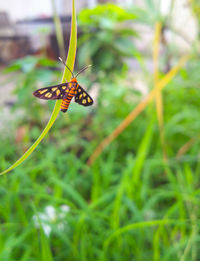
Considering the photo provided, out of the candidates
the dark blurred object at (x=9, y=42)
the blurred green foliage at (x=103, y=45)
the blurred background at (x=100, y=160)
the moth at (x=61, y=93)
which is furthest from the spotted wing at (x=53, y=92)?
the dark blurred object at (x=9, y=42)

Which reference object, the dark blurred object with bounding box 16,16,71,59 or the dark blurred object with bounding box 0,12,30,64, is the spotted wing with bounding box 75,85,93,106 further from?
the dark blurred object with bounding box 0,12,30,64

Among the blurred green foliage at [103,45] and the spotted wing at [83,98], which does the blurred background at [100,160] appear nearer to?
the blurred green foliage at [103,45]

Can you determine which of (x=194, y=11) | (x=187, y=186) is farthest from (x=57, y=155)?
(x=194, y=11)

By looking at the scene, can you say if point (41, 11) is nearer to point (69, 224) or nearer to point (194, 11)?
point (194, 11)

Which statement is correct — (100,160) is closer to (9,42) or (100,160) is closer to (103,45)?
(103,45)

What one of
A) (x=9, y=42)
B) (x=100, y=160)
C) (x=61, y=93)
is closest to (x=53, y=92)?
(x=61, y=93)

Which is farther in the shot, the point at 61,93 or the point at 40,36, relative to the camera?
the point at 40,36

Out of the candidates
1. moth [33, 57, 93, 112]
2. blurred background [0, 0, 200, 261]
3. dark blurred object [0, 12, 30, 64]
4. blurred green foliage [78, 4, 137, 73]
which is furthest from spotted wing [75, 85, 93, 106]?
dark blurred object [0, 12, 30, 64]
